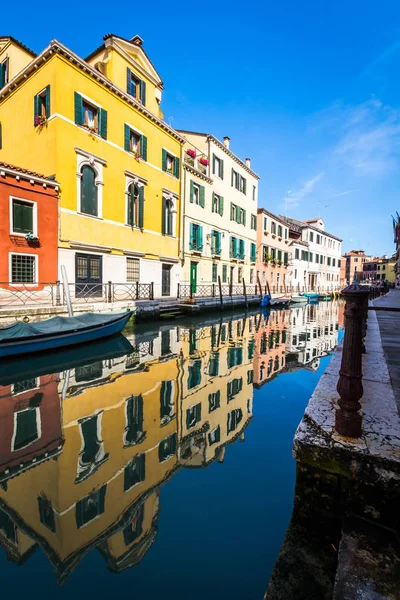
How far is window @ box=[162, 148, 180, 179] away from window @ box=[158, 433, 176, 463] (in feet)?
60.3

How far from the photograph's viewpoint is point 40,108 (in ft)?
45.4

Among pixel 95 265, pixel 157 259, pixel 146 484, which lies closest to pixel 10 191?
pixel 95 265

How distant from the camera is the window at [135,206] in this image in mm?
16766

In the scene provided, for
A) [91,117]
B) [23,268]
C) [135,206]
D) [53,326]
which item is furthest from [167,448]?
[91,117]

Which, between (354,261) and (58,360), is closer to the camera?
(58,360)

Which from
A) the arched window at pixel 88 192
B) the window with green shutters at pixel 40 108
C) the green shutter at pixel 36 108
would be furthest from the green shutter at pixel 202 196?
the green shutter at pixel 36 108

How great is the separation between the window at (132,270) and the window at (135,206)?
2.02m

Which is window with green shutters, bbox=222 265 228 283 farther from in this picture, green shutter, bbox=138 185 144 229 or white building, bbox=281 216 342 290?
white building, bbox=281 216 342 290

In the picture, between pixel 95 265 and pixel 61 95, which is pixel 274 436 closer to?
pixel 95 265

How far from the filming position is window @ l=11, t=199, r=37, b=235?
1202cm

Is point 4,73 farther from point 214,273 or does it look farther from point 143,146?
point 214,273

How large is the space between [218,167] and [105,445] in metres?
24.3

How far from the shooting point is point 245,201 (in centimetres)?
2858

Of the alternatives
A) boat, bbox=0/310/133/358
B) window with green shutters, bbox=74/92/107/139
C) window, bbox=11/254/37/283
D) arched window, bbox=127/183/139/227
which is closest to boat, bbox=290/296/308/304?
arched window, bbox=127/183/139/227
